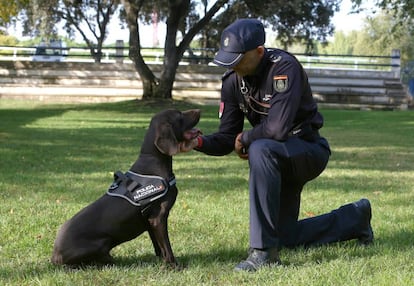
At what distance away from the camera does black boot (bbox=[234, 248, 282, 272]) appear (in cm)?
414

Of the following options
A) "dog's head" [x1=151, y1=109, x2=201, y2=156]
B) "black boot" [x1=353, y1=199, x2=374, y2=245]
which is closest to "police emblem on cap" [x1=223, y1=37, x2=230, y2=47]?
"dog's head" [x1=151, y1=109, x2=201, y2=156]

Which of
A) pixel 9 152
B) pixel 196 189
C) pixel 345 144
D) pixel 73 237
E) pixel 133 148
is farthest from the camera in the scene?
pixel 345 144

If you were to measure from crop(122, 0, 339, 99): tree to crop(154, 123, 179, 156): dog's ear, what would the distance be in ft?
76.2

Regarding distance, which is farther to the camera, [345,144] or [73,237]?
[345,144]

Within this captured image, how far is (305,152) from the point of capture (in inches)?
170

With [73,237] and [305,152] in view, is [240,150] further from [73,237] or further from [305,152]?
[73,237]

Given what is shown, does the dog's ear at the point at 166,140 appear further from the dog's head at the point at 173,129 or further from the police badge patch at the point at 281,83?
the police badge patch at the point at 281,83

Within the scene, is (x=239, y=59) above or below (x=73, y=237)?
above

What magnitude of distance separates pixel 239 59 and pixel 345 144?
35.1ft

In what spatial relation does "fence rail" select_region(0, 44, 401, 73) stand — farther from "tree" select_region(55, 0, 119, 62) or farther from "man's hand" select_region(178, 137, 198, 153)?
"man's hand" select_region(178, 137, 198, 153)

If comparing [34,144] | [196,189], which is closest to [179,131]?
[196,189]

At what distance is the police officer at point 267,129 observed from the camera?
13.7 feet

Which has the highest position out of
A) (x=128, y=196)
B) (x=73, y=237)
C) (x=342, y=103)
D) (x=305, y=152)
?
(x=305, y=152)

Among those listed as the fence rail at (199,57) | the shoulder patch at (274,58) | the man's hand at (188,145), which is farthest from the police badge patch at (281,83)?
the fence rail at (199,57)
